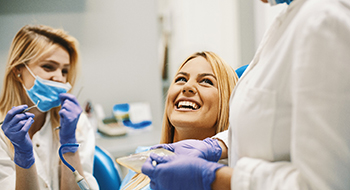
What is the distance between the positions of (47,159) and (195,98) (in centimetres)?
82

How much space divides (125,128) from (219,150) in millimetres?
1575

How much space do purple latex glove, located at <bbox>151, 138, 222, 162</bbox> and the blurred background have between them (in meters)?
1.18

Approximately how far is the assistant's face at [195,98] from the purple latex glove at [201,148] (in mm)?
149

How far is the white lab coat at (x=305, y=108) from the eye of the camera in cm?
56

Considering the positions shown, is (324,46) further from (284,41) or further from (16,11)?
(16,11)

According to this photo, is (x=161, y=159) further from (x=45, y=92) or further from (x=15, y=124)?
(x=45, y=92)

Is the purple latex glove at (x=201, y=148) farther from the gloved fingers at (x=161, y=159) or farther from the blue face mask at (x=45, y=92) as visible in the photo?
the blue face mask at (x=45, y=92)

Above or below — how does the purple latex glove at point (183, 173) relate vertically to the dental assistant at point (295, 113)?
below

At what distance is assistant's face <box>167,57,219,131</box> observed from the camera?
1.18m

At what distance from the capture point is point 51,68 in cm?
139

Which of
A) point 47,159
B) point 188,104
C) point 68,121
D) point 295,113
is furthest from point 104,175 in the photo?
point 295,113

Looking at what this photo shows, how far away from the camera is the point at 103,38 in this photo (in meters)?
2.49

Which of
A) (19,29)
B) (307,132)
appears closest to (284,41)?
(307,132)

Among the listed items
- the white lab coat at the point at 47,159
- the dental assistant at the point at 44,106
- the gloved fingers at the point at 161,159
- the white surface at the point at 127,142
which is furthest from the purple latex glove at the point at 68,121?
the white surface at the point at 127,142
